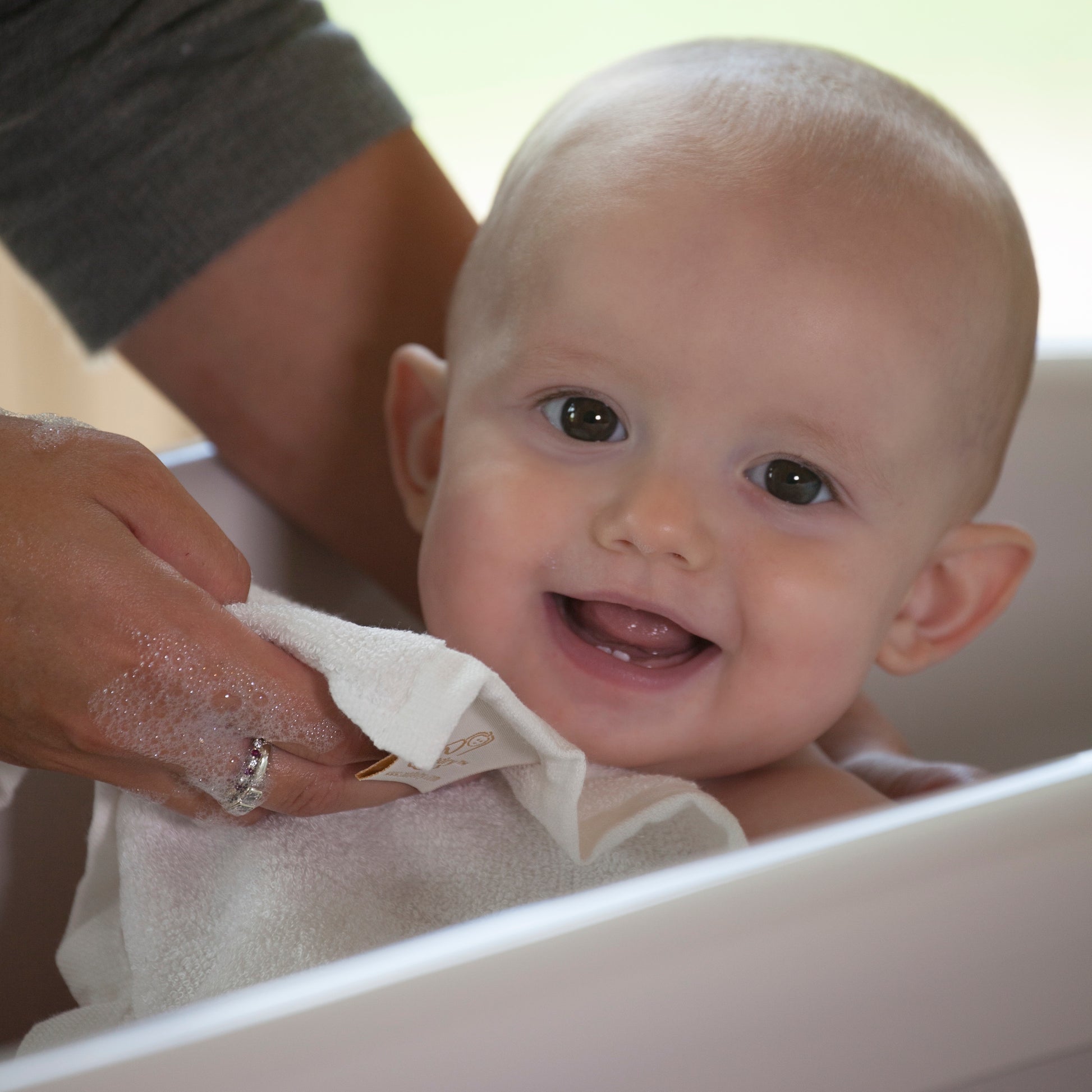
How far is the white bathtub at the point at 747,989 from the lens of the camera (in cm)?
33

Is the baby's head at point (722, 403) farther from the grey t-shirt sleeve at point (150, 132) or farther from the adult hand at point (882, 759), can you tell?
the grey t-shirt sleeve at point (150, 132)

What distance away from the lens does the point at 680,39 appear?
7.60ft

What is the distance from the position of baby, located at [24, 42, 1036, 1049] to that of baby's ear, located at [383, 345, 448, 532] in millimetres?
106

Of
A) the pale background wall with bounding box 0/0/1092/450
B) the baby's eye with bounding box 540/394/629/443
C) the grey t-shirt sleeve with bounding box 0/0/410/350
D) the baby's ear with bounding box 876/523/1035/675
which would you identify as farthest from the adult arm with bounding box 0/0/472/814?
the pale background wall with bounding box 0/0/1092/450

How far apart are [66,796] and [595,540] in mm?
444

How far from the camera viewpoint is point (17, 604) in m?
0.55

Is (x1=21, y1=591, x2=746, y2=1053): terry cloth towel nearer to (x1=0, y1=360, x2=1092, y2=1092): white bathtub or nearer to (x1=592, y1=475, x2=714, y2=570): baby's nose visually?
(x1=592, y1=475, x2=714, y2=570): baby's nose

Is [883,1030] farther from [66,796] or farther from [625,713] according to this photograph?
[66,796]

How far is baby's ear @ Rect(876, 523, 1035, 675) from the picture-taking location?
2.81 feet

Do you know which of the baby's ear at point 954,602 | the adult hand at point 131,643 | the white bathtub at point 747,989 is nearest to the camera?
the white bathtub at point 747,989

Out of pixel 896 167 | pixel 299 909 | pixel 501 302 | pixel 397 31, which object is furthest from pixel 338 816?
pixel 397 31

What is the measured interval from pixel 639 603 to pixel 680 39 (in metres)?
1.92

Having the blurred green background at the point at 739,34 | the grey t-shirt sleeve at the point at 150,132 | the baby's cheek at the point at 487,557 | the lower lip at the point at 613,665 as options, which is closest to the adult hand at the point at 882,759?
the lower lip at the point at 613,665

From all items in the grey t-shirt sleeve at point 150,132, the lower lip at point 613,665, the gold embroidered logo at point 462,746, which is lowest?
the lower lip at point 613,665
